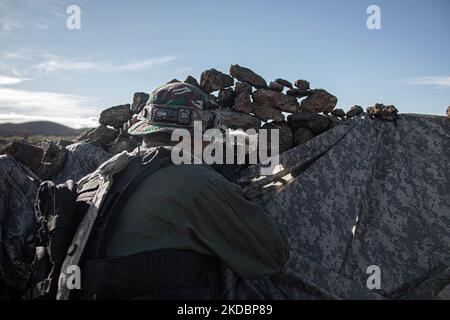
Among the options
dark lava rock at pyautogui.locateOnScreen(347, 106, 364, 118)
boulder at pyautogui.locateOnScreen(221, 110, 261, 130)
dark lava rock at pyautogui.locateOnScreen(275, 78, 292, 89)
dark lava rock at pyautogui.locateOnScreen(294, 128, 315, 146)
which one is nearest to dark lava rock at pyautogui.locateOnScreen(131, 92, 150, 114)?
boulder at pyautogui.locateOnScreen(221, 110, 261, 130)

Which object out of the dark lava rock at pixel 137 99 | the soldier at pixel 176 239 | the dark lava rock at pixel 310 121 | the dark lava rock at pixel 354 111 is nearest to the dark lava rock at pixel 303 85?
the dark lava rock at pixel 310 121

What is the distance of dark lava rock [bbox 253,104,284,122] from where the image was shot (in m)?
7.13

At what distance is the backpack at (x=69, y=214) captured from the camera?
7.38 ft

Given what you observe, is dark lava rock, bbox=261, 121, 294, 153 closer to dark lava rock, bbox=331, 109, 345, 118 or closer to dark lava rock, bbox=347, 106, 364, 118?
dark lava rock, bbox=331, 109, 345, 118

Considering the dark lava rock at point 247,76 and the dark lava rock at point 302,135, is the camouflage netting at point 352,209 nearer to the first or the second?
the dark lava rock at point 302,135

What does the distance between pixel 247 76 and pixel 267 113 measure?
2.92 ft

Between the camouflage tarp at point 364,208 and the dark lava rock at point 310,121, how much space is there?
2.90 metres

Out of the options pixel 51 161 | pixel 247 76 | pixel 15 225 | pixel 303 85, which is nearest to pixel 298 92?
pixel 303 85

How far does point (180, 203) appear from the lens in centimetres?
224

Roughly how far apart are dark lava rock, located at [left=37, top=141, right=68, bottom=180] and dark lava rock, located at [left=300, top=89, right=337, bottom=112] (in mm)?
4686

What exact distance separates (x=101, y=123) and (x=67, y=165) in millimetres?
2156
